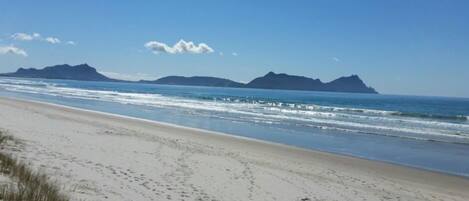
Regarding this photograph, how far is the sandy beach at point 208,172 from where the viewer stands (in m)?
8.14

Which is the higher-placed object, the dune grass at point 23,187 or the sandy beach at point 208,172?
the dune grass at point 23,187

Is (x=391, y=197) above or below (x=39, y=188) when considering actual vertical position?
below

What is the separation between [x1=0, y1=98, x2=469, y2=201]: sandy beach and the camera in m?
8.14

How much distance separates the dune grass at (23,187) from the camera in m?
5.12

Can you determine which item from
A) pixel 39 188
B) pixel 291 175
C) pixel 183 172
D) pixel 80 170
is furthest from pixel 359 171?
pixel 39 188

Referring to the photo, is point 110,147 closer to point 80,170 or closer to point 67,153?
point 67,153

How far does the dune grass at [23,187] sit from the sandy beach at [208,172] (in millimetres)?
539

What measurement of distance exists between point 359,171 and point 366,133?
1108 centimetres

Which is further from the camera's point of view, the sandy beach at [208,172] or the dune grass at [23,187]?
the sandy beach at [208,172]

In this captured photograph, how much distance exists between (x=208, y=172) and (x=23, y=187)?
5.09 m

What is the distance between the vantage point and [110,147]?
41.9 ft

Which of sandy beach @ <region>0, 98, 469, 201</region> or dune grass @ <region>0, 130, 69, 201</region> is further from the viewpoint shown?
sandy beach @ <region>0, 98, 469, 201</region>

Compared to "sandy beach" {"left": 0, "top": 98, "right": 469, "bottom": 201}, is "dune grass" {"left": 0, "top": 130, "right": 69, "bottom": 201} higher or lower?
higher

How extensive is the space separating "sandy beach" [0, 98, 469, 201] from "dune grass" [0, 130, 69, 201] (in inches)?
21.2
